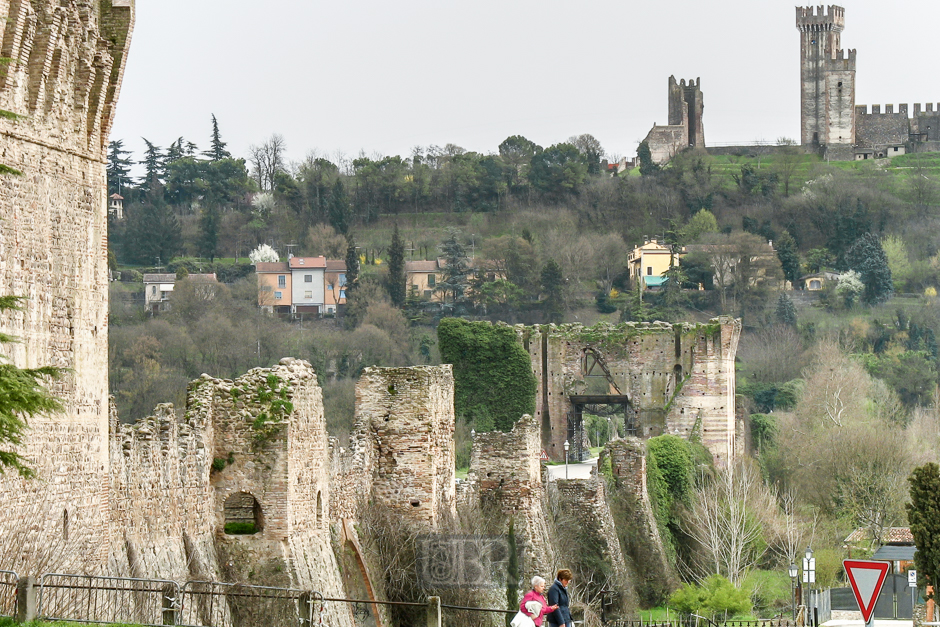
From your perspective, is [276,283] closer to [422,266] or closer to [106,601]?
[422,266]

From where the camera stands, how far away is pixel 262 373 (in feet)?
71.4

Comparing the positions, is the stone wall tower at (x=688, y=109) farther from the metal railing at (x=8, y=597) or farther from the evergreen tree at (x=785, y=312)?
the metal railing at (x=8, y=597)

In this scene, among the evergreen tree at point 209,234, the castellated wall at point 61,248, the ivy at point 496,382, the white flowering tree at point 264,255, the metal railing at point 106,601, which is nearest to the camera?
the metal railing at point 106,601

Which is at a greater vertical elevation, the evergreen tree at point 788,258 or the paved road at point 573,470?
the evergreen tree at point 788,258

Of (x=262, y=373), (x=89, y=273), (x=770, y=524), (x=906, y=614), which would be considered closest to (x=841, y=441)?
(x=770, y=524)

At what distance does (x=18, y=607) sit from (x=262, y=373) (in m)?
7.66

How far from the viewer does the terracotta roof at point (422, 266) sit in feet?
304

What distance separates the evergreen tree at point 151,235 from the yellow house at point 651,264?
83.9ft

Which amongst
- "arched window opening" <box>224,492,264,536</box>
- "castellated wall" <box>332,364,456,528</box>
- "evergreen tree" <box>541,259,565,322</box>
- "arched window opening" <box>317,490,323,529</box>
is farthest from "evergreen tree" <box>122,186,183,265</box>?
"arched window opening" <box>224,492,264,536</box>

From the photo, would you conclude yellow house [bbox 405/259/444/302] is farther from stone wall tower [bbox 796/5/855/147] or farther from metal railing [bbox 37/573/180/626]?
metal railing [bbox 37/573/180/626]

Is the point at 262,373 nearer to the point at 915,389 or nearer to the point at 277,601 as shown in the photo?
the point at 277,601

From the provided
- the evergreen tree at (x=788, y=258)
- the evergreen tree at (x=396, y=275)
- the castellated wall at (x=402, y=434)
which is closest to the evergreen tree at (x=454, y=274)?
the evergreen tree at (x=396, y=275)

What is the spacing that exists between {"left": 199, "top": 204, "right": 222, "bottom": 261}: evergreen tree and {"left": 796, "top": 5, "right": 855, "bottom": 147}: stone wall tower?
48386 mm

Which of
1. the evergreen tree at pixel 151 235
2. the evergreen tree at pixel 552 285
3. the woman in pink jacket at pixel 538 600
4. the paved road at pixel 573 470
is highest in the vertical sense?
the evergreen tree at pixel 151 235
